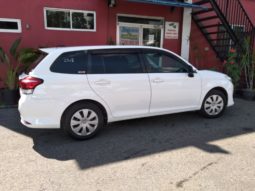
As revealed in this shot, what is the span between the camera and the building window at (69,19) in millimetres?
6977

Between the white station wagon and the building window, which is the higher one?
the building window

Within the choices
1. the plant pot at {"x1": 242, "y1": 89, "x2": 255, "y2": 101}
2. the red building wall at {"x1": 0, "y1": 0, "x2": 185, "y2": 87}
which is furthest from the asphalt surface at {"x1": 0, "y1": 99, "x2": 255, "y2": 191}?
the red building wall at {"x1": 0, "y1": 0, "x2": 185, "y2": 87}

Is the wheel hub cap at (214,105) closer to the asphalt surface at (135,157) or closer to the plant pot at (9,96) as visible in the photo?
the asphalt surface at (135,157)

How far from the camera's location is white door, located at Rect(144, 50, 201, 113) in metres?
4.16

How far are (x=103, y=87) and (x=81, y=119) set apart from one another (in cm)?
64

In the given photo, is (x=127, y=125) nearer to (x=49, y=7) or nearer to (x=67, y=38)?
(x=67, y=38)

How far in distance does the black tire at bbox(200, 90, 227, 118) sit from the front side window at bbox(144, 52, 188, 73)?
0.86 meters

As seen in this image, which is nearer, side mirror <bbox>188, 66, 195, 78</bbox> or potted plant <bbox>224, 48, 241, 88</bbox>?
side mirror <bbox>188, 66, 195, 78</bbox>

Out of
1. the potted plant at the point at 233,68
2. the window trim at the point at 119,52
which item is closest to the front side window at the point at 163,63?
the window trim at the point at 119,52

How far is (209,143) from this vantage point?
12.0 feet

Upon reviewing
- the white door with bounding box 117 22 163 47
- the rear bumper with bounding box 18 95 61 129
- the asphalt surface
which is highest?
the white door with bounding box 117 22 163 47

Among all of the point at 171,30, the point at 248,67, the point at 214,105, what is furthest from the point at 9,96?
the point at 248,67

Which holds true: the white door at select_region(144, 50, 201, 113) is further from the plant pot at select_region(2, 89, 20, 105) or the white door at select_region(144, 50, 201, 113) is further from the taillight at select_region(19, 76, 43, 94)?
the plant pot at select_region(2, 89, 20, 105)

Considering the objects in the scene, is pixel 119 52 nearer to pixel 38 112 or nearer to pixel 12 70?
pixel 38 112
